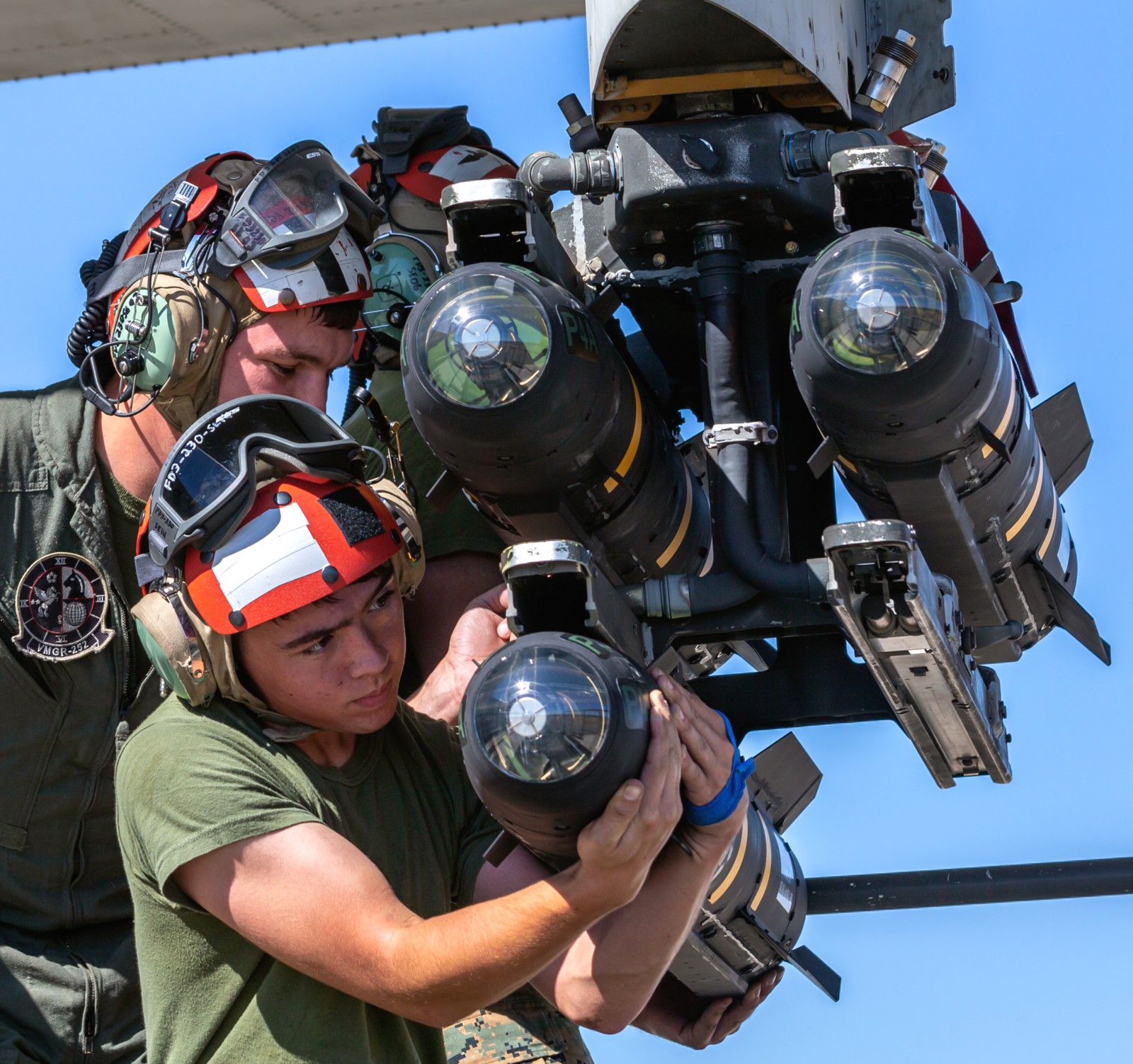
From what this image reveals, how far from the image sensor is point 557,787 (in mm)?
3275

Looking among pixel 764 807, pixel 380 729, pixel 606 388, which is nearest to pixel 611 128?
pixel 606 388

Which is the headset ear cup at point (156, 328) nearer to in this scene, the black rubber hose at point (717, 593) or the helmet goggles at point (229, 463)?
A: the helmet goggles at point (229, 463)

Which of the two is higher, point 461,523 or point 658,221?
point 658,221

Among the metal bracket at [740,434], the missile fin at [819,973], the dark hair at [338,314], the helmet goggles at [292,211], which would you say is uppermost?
the helmet goggles at [292,211]

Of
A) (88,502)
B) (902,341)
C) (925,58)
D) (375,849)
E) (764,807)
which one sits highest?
(925,58)

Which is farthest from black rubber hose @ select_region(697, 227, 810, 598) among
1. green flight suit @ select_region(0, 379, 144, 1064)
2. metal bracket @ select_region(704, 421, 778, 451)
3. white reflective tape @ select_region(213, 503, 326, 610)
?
green flight suit @ select_region(0, 379, 144, 1064)

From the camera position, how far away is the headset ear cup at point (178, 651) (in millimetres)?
3721

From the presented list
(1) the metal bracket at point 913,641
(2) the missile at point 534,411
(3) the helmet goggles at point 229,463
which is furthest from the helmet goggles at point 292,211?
(1) the metal bracket at point 913,641

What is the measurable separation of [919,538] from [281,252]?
190 cm

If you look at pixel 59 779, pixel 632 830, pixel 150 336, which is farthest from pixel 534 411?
pixel 59 779

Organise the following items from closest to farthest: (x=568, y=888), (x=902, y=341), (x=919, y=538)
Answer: (x=568, y=888) < (x=902, y=341) < (x=919, y=538)

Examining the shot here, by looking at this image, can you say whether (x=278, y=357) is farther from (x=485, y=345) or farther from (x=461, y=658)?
(x=485, y=345)

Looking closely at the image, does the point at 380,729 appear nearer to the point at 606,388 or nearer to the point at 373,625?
the point at 373,625

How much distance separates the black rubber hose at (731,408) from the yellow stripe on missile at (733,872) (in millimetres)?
1120
